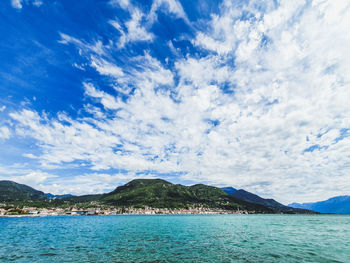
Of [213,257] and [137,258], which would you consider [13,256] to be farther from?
[213,257]

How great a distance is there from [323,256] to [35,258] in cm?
4825

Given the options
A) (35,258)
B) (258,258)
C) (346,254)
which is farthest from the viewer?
(346,254)

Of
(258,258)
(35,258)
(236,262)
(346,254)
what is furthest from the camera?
(346,254)

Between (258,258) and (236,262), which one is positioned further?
(258,258)

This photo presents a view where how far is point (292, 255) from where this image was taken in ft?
101

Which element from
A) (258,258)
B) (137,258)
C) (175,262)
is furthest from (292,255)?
(137,258)

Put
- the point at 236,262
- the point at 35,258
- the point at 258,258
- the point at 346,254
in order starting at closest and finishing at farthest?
the point at 236,262 < the point at 258,258 < the point at 35,258 < the point at 346,254

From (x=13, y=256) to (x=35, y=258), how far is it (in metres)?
5.20

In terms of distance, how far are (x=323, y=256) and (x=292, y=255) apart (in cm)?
522

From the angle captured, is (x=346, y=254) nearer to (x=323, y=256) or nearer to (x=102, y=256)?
(x=323, y=256)

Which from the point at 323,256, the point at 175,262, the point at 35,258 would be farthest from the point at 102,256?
the point at 323,256

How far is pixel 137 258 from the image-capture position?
94.6 ft

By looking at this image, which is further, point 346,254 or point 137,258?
point 346,254

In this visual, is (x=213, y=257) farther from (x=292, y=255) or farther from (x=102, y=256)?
(x=102, y=256)
